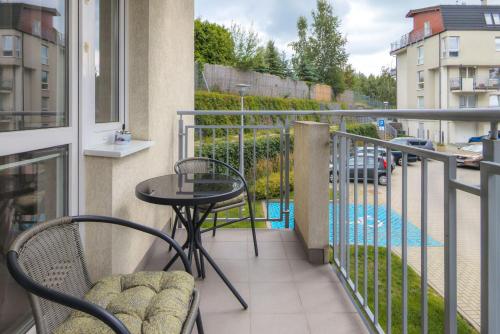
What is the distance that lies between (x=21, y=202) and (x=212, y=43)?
16.5 meters

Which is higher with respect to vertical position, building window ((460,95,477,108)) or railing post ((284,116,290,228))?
building window ((460,95,477,108))

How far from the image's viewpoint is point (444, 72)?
2808cm

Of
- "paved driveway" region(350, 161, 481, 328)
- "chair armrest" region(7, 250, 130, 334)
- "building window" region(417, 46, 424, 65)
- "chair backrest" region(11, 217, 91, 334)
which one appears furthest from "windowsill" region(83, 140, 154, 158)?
"building window" region(417, 46, 424, 65)

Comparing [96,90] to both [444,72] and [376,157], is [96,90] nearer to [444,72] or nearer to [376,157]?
[376,157]

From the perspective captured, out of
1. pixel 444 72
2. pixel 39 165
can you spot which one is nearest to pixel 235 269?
pixel 39 165

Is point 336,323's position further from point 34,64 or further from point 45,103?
point 34,64

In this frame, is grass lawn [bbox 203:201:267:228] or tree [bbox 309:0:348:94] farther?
tree [bbox 309:0:348:94]

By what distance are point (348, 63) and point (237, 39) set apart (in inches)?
603

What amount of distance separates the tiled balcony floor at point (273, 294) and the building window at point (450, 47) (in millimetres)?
29587

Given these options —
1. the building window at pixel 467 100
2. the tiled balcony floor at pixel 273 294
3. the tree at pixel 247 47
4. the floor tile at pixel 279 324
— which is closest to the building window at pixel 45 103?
the tiled balcony floor at pixel 273 294

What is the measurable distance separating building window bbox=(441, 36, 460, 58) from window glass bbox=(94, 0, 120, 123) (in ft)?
98.4

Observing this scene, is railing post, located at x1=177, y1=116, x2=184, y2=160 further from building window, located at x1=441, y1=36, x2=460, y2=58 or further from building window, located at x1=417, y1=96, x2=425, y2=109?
building window, located at x1=417, y1=96, x2=425, y2=109

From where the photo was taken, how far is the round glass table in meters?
1.98

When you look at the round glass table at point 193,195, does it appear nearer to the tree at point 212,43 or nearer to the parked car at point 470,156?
the parked car at point 470,156
